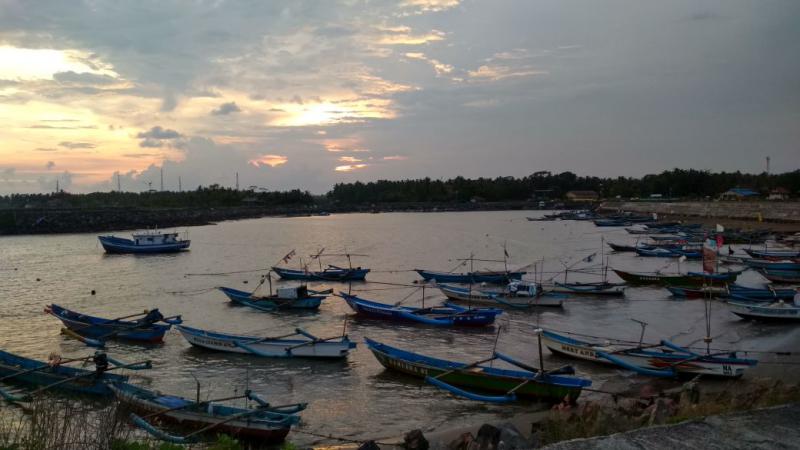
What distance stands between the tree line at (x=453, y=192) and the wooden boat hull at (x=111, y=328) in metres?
98.1

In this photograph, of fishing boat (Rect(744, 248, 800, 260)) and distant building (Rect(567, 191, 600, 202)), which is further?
distant building (Rect(567, 191, 600, 202))

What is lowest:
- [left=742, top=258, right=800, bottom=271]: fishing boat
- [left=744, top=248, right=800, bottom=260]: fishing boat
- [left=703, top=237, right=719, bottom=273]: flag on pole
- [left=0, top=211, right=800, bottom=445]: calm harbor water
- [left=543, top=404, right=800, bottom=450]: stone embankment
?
[left=0, top=211, right=800, bottom=445]: calm harbor water

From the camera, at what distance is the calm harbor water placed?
46.7ft

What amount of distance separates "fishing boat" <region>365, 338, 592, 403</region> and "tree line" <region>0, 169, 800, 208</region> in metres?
101

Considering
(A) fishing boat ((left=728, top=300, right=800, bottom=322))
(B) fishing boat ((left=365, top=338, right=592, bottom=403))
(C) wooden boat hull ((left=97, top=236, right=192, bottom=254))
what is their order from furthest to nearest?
(C) wooden boat hull ((left=97, top=236, right=192, bottom=254)), (A) fishing boat ((left=728, top=300, right=800, bottom=322)), (B) fishing boat ((left=365, top=338, right=592, bottom=403))

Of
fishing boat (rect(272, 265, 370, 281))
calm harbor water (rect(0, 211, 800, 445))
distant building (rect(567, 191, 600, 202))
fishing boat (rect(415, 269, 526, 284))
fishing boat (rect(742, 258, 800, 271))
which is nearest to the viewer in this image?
calm harbor water (rect(0, 211, 800, 445))

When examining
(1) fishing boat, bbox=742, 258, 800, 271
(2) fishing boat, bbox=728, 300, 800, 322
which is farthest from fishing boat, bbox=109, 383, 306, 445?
(1) fishing boat, bbox=742, 258, 800, 271

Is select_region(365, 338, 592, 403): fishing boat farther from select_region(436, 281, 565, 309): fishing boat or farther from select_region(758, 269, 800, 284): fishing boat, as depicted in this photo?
select_region(758, 269, 800, 284): fishing boat

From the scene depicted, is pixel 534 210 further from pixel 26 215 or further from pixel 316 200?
pixel 26 215

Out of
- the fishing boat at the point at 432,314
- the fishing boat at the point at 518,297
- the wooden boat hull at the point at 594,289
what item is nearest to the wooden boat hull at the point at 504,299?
the fishing boat at the point at 518,297

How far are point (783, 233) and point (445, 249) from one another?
31.9m

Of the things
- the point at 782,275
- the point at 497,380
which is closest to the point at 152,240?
the point at 497,380

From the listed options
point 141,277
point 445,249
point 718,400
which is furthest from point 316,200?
point 718,400

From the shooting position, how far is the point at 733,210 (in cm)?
7306
